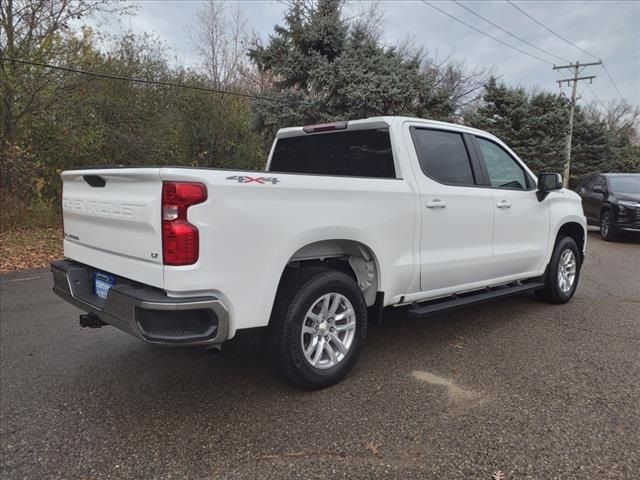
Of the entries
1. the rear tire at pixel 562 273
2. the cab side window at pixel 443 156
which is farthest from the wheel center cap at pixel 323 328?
the rear tire at pixel 562 273

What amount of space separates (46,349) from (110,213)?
1963 mm

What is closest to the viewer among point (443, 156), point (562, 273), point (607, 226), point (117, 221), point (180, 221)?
point (180, 221)

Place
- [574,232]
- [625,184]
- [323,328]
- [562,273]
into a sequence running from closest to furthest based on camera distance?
[323,328], [562,273], [574,232], [625,184]

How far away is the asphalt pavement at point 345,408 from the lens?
2.48 metres

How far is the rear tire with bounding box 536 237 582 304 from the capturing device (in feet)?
17.7

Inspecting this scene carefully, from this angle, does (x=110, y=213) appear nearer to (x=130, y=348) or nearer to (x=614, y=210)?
(x=130, y=348)

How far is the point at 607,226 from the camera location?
11695mm

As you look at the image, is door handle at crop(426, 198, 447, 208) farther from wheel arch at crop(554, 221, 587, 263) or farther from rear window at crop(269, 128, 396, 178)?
wheel arch at crop(554, 221, 587, 263)

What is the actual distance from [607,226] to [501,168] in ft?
28.3

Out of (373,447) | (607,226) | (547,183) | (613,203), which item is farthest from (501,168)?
(607,226)

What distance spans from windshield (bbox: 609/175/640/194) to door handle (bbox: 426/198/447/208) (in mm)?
9986

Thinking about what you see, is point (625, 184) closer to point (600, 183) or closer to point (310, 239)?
point (600, 183)

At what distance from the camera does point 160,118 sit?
45.3ft

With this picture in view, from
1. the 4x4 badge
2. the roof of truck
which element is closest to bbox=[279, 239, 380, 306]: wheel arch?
the 4x4 badge
